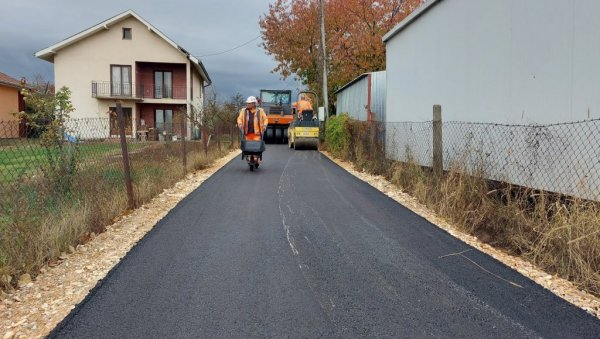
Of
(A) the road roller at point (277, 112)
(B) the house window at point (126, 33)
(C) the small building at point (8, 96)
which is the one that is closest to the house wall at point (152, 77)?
(B) the house window at point (126, 33)

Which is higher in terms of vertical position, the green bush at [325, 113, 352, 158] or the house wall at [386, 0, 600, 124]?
the house wall at [386, 0, 600, 124]

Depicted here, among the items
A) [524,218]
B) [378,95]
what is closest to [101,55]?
[378,95]

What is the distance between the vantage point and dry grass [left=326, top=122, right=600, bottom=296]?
4.77 m

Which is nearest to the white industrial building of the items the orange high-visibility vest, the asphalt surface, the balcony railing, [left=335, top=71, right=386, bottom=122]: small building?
the asphalt surface

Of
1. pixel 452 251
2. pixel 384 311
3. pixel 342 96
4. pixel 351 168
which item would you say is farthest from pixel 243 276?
pixel 342 96

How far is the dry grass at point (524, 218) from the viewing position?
477 centimetres

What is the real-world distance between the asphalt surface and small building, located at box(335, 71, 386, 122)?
10.5m

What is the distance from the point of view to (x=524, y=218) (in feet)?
19.8

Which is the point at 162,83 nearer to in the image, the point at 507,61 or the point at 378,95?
the point at 378,95

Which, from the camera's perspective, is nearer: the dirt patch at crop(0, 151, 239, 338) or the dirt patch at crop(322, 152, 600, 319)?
the dirt patch at crop(0, 151, 239, 338)

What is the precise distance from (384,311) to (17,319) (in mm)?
2887

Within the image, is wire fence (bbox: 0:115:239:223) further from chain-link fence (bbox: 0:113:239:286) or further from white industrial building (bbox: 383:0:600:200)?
white industrial building (bbox: 383:0:600:200)

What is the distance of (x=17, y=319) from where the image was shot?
12.2 ft

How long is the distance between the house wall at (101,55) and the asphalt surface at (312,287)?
96.7 feet
